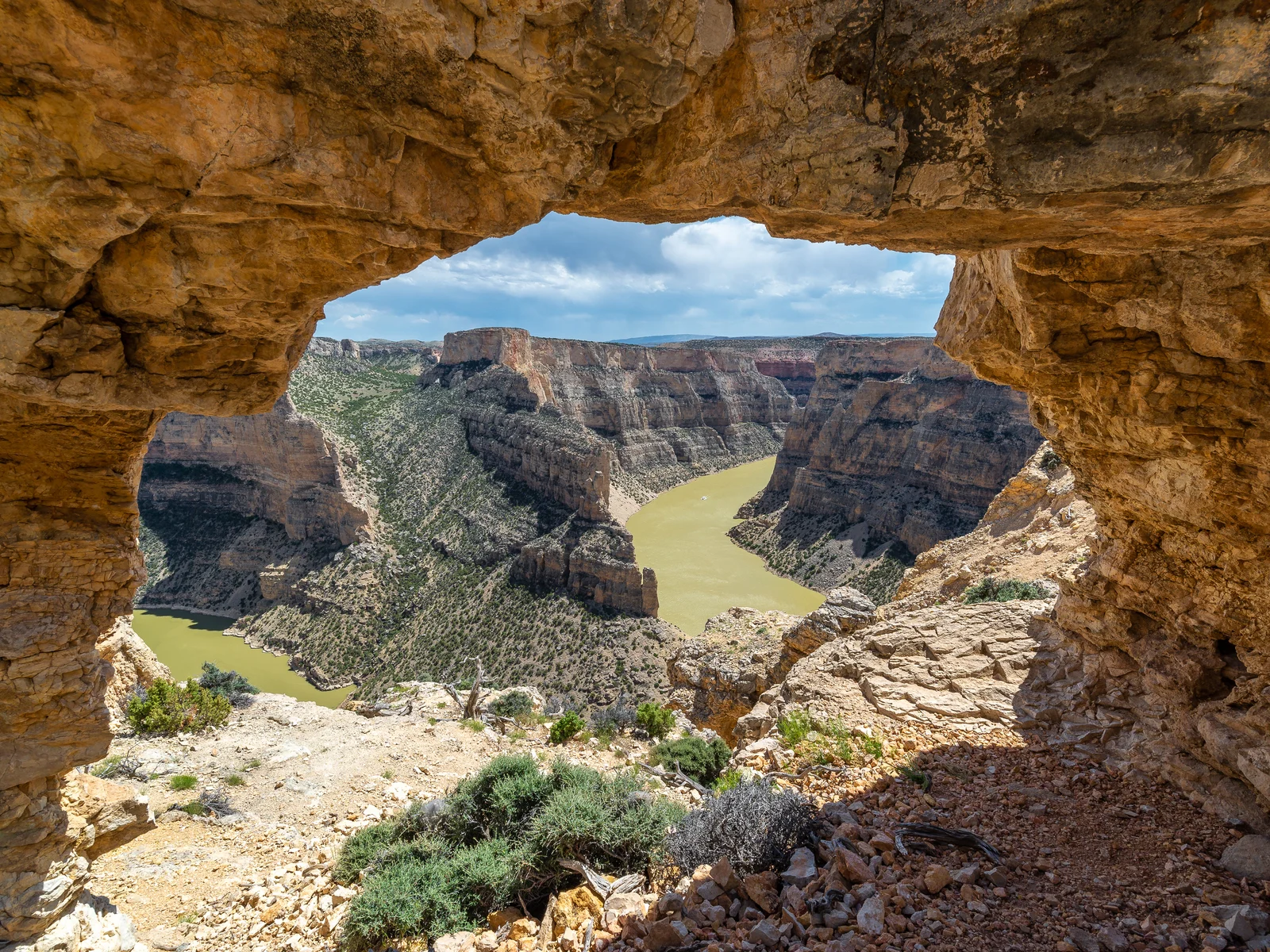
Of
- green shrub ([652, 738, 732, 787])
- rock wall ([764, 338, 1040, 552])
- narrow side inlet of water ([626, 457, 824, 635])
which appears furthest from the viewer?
rock wall ([764, 338, 1040, 552])

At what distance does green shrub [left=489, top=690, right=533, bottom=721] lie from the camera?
17000 mm

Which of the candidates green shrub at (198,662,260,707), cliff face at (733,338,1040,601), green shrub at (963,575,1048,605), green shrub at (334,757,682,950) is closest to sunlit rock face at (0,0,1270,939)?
green shrub at (334,757,682,950)

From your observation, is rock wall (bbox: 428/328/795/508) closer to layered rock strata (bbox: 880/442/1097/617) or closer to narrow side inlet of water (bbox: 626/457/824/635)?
narrow side inlet of water (bbox: 626/457/824/635)

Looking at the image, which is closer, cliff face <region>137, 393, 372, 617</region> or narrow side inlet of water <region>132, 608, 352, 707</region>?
narrow side inlet of water <region>132, 608, 352, 707</region>

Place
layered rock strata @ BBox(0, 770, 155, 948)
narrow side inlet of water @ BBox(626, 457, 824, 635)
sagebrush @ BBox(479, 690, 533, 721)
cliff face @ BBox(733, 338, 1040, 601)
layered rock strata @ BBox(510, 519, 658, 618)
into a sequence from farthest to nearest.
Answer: cliff face @ BBox(733, 338, 1040, 601), narrow side inlet of water @ BBox(626, 457, 824, 635), layered rock strata @ BBox(510, 519, 658, 618), sagebrush @ BBox(479, 690, 533, 721), layered rock strata @ BBox(0, 770, 155, 948)

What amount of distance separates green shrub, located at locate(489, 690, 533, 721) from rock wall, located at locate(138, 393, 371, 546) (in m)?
25.8

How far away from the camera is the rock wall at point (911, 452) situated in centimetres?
4125

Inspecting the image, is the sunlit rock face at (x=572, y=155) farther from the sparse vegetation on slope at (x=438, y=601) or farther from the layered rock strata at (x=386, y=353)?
the layered rock strata at (x=386, y=353)

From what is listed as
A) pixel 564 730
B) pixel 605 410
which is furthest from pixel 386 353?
pixel 564 730

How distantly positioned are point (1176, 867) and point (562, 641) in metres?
27.1

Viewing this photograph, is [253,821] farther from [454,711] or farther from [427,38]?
A: [427,38]

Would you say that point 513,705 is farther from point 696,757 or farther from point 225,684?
point 225,684

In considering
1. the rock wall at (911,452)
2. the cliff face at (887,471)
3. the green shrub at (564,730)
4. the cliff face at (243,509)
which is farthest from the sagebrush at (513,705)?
the rock wall at (911,452)

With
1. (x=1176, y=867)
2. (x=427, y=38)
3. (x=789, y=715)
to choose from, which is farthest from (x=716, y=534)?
(x=427, y=38)
